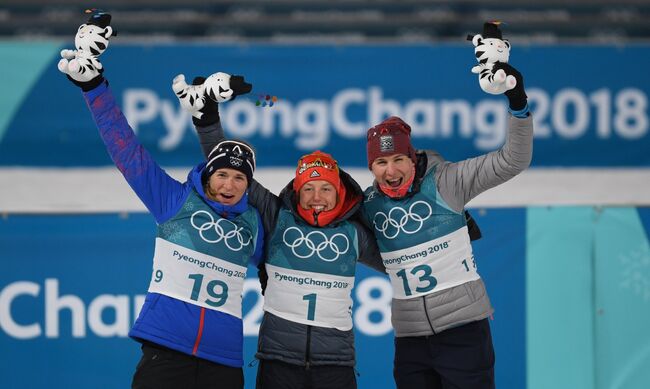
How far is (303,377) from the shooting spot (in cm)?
382

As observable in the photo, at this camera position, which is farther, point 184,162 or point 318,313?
point 184,162

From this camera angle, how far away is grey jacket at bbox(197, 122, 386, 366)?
382cm

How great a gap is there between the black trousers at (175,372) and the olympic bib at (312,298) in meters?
0.34

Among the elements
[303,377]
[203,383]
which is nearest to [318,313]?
[303,377]

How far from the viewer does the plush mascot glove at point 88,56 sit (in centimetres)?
372

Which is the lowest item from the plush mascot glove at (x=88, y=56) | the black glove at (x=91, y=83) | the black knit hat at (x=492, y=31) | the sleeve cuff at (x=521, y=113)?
the sleeve cuff at (x=521, y=113)

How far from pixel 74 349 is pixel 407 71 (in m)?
4.23

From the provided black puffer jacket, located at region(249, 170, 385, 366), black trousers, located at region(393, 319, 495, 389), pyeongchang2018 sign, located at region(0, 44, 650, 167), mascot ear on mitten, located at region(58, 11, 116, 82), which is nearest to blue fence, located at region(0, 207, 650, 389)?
black trousers, located at region(393, 319, 495, 389)

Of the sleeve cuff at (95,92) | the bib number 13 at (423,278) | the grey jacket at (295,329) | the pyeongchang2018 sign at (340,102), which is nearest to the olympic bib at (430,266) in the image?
the bib number 13 at (423,278)

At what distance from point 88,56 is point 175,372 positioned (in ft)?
3.97

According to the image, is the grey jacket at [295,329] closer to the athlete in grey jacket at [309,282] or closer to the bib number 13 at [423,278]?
the athlete in grey jacket at [309,282]

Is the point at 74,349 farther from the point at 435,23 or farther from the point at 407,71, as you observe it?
the point at 435,23

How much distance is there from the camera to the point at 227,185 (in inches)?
149

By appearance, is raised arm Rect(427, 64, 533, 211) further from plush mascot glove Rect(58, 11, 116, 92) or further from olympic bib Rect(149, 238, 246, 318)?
plush mascot glove Rect(58, 11, 116, 92)
